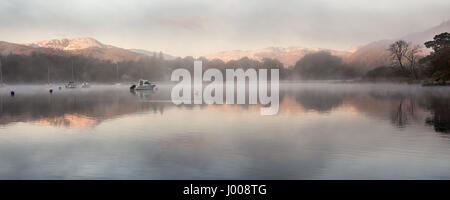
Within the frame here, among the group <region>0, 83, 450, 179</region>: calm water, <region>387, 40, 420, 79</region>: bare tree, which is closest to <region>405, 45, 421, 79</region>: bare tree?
<region>387, 40, 420, 79</region>: bare tree

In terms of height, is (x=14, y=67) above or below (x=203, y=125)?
above

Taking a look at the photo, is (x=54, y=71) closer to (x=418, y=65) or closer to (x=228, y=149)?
(x=418, y=65)

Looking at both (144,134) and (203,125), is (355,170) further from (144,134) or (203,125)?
(203,125)

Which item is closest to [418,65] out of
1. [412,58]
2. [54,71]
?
[412,58]

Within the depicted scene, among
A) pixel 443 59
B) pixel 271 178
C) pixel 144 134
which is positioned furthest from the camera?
pixel 443 59

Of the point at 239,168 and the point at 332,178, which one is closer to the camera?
the point at 332,178

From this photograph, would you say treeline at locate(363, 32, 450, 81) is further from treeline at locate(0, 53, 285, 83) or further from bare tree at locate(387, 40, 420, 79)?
treeline at locate(0, 53, 285, 83)

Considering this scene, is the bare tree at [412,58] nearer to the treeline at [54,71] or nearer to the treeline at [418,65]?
the treeline at [418,65]

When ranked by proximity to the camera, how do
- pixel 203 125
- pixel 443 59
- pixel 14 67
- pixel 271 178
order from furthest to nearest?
pixel 14 67, pixel 443 59, pixel 203 125, pixel 271 178

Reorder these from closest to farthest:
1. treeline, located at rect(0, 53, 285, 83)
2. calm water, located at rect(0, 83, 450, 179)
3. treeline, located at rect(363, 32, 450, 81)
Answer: calm water, located at rect(0, 83, 450, 179), treeline, located at rect(363, 32, 450, 81), treeline, located at rect(0, 53, 285, 83)

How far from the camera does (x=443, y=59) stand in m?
77.5

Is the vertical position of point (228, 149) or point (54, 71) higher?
point (54, 71)
